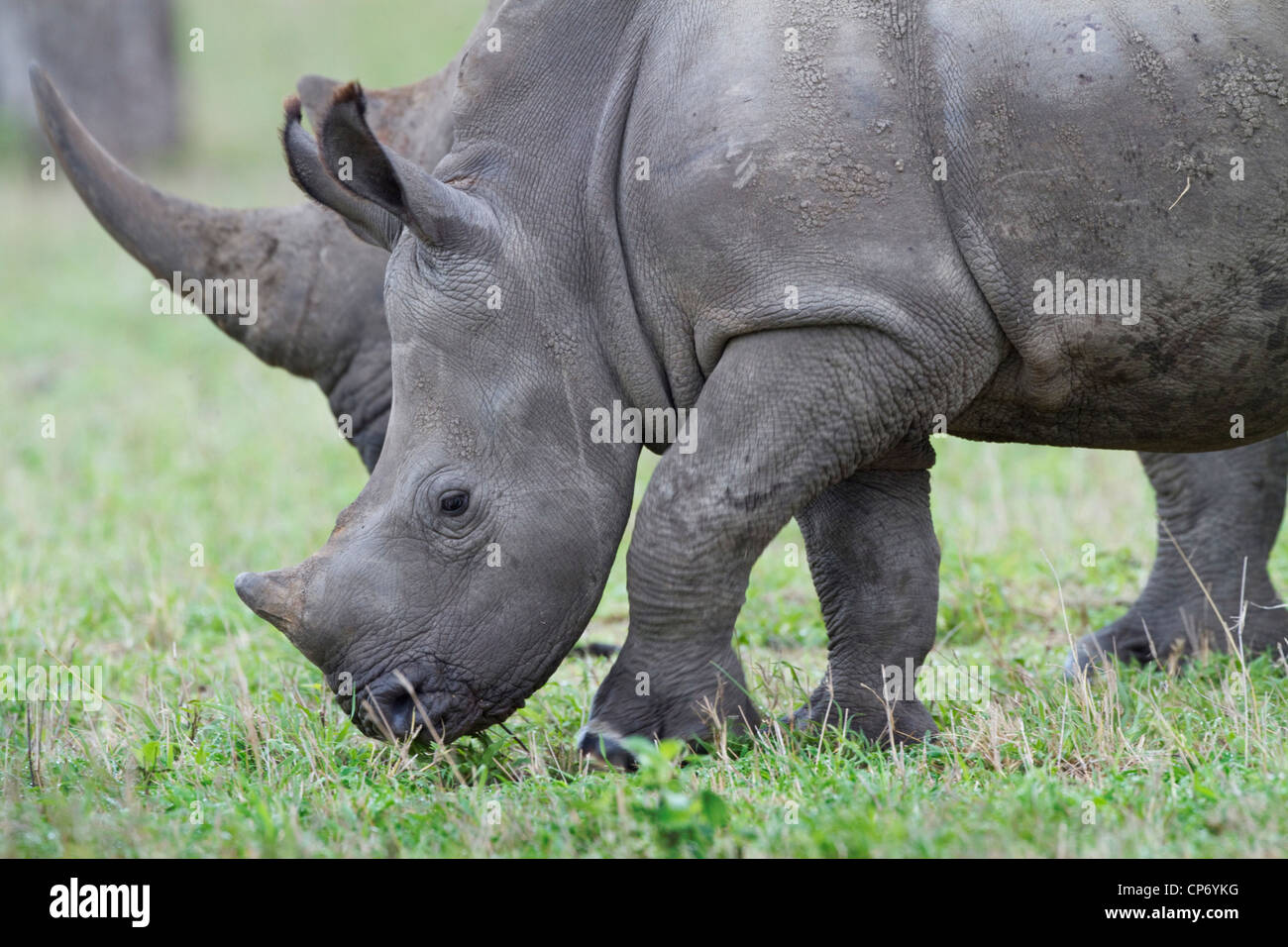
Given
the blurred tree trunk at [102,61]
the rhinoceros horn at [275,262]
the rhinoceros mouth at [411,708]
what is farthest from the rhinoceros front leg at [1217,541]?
the blurred tree trunk at [102,61]

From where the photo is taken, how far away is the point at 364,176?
4.55 meters

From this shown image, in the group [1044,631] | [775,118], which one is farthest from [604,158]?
[1044,631]

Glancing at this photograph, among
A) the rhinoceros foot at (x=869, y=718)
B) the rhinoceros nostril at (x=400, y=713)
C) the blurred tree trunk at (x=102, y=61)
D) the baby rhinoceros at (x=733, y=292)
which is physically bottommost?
the rhinoceros foot at (x=869, y=718)

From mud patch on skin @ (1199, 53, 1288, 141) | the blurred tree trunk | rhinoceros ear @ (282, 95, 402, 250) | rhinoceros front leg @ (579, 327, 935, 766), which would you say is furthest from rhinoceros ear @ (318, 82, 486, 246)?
the blurred tree trunk

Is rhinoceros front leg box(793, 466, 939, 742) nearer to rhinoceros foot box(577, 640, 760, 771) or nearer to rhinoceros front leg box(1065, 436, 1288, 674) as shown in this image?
rhinoceros foot box(577, 640, 760, 771)

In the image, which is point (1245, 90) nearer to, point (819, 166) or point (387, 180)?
point (819, 166)

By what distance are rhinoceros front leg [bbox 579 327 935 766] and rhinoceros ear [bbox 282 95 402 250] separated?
1178 millimetres

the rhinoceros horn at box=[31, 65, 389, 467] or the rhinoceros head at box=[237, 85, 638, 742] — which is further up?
the rhinoceros horn at box=[31, 65, 389, 467]

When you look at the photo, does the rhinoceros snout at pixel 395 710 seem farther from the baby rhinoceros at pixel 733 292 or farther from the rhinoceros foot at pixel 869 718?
the rhinoceros foot at pixel 869 718

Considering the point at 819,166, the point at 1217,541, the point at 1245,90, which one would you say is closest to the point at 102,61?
the point at 1217,541

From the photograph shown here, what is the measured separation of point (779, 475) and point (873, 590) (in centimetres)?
90

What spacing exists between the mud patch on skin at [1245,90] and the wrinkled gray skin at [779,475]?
0.02 metres

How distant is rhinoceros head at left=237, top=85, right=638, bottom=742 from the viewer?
182 inches

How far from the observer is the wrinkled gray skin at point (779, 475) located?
430cm
